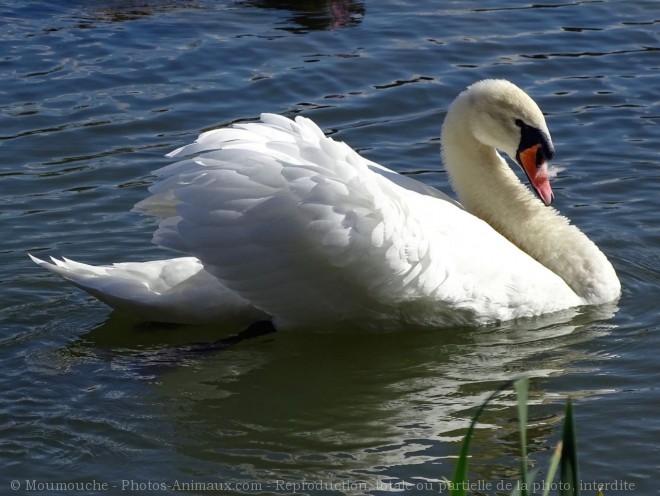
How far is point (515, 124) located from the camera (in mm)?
7305

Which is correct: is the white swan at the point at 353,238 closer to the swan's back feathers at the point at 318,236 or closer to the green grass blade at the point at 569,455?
the swan's back feathers at the point at 318,236

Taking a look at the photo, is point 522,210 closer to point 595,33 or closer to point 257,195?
point 257,195

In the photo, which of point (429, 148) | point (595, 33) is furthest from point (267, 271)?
point (595, 33)

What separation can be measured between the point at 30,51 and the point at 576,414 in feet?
23.1

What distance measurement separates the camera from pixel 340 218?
20.4ft

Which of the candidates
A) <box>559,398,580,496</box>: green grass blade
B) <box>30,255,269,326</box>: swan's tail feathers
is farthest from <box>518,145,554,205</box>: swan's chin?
<box>559,398,580,496</box>: green grass blade

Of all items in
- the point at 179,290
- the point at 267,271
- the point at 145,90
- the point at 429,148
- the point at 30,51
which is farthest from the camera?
the point at 30,51

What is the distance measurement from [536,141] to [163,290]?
7.12ft

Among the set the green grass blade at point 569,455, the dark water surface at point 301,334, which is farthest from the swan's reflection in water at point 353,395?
the green grass blade at point 569,455

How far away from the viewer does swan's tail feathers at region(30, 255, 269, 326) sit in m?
6.85

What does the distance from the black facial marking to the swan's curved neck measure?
0.29m

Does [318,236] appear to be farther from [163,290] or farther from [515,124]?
[515,124]

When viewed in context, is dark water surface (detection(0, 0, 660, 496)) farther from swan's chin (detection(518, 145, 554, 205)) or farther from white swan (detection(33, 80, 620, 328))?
swan's chin (detection(518, 145, 554, 205))

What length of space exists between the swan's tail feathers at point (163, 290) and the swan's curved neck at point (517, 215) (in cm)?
147
